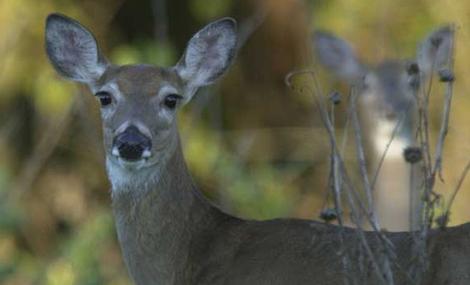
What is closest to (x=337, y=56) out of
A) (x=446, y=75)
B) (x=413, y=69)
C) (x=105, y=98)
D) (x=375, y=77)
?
(x=375, y=77)

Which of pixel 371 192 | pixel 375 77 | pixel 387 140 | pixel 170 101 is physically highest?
A: pixel 170 101

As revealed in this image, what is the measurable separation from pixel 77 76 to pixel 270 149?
21.2ft

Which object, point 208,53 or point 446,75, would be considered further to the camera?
point 208,53

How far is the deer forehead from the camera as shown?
27.3ft

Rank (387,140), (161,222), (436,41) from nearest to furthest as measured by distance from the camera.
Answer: (436,41) < (161,222) < (387,140)

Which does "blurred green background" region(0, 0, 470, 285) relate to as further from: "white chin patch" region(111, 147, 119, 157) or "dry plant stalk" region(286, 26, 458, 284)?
"dry plant stalk" region(286, 26, 458, 284)

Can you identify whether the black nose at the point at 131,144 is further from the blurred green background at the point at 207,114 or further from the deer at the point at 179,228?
the blurred green background at the point at 207,114

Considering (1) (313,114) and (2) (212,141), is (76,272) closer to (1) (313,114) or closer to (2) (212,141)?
(2) (212,141)

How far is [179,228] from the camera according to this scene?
8172mm

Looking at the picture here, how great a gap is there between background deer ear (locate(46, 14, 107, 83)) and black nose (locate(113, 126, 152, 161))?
2.52 ft

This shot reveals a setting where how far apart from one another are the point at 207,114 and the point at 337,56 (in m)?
3.21

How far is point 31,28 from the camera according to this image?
14312 mm

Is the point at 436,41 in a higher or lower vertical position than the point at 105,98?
higher

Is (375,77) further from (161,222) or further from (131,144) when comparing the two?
(131,144)
